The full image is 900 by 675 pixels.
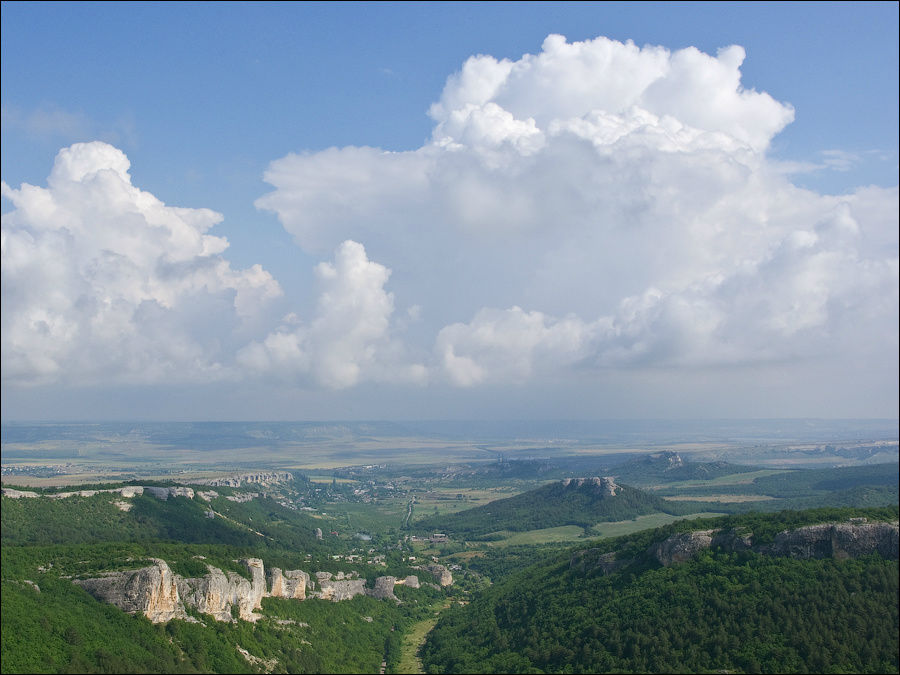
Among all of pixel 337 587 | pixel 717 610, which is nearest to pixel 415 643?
pixel 337 587

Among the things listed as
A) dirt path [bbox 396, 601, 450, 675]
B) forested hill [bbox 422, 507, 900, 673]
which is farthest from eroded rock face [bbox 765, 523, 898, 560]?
dirt path [bbox 396, 601, 450, 675]

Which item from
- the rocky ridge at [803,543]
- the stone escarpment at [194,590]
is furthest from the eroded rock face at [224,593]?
the rocky ridge at [803,543]

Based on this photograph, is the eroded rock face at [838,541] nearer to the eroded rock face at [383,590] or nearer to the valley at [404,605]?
the valley at [404,605]

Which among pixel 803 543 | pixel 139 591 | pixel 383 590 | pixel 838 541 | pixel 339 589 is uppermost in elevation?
pixel 838 541

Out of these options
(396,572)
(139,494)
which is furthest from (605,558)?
(139,494)

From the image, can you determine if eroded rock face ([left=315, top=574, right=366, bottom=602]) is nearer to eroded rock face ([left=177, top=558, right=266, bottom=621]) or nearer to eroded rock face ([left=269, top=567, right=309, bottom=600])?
eroded rock face ([left=269, top=567, right=309, bottom=600])

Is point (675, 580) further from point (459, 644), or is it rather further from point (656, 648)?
point (459, 644)

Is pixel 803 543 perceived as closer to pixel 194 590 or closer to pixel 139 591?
pixel 194 590
